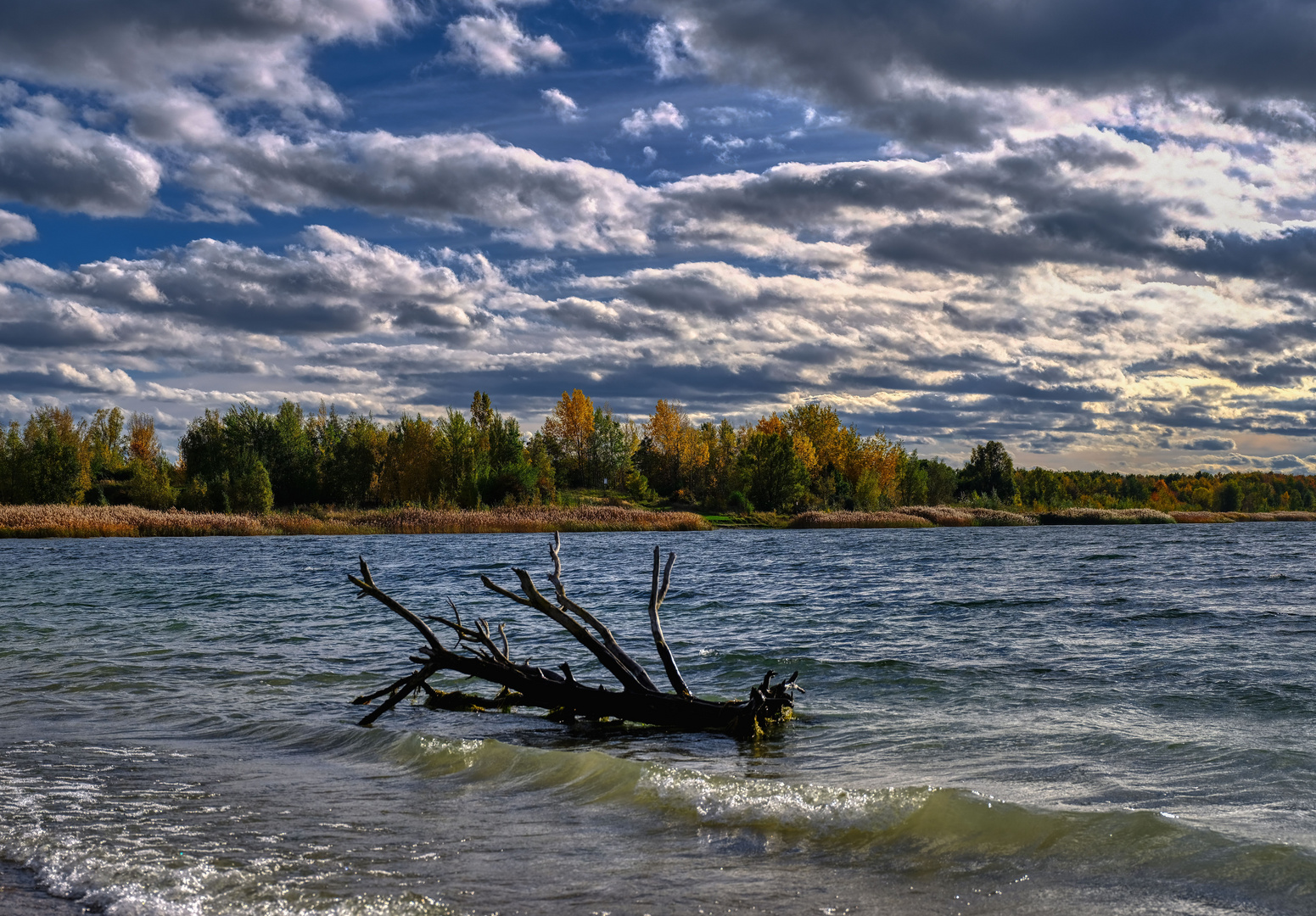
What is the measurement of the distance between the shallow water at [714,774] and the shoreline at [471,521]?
47705 millimetres

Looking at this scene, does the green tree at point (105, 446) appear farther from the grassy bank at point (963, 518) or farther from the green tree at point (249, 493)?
the grassy bank at point (963, 518)

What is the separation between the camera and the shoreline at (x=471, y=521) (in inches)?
2360

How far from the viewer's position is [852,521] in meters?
80.6

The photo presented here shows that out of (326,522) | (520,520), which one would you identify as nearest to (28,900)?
(520,520)

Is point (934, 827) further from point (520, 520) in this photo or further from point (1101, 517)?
point (1101, 517)

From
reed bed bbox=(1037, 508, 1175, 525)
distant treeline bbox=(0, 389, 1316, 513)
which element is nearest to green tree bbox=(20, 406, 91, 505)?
distant treeline bbox=(0, 389, 1316, 513)

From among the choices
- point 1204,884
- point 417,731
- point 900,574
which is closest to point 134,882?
point 417,731

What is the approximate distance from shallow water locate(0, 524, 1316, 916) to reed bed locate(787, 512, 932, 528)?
62678mm

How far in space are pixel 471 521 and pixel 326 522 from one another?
35.5 feet

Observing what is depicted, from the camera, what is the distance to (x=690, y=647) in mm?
14906

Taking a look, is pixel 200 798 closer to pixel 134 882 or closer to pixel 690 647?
pixel 134 882

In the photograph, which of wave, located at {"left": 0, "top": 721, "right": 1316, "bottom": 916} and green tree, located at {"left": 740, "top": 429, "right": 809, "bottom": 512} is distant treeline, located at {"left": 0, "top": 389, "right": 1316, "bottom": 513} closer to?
green tree, located at {"left": 740, "top": 429, "right": 809, "bottom": 512}

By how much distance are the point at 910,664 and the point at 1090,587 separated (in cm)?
1185

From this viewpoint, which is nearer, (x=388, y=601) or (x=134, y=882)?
(x=134, y=882)
